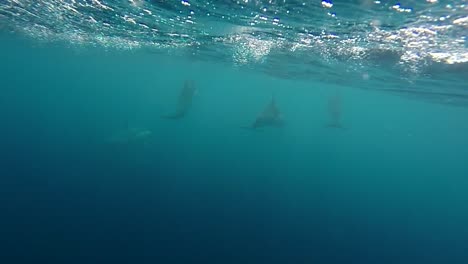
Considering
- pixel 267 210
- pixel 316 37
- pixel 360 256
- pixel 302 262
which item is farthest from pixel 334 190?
pixel 316 37

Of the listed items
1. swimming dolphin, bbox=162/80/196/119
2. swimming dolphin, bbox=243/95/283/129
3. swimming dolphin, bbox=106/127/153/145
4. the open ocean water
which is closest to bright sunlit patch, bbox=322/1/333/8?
the open ocean water

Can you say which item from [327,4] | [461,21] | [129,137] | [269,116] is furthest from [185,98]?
[461,21]

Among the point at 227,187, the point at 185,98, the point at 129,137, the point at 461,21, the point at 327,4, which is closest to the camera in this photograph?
the point at 461,21

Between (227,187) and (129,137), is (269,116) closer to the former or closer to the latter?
(227,187)

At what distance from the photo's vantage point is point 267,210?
2002 centimetres

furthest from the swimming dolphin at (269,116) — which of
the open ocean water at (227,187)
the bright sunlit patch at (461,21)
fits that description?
the bright sunlit patch at (461,21)

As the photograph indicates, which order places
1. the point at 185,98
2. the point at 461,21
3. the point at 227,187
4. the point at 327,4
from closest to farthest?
the point at 461,21 < the point at 327,4 < the point at 227,187 < the point at 185,98

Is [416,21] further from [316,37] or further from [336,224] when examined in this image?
[336,224]

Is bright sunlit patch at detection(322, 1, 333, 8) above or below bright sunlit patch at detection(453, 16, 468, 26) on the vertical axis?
below

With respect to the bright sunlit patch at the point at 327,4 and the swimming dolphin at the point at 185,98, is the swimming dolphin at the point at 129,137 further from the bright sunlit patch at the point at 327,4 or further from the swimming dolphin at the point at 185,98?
the bright sunlit patch at the point at 327,4

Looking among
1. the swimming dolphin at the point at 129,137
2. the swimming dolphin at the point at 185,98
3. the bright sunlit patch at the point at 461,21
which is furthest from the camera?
the swimming dolphin at the point at 129,137

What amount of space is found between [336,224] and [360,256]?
401 cm

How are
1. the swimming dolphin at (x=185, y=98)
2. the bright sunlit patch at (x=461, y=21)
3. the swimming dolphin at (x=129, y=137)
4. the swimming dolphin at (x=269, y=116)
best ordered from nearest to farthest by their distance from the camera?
Result: 1. the bright sunlit patch at (x=461, y=21)
2. the swimming dolphin at (x=269, y=116)
3. the swimming dolphin at (x=185, y=98)
4. the swimming dolphin at (x=129, y=137)

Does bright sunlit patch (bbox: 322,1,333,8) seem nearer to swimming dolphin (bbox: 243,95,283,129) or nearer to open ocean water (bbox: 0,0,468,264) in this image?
open ocean water (bbox: 0,0,468,264)
